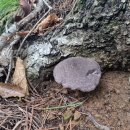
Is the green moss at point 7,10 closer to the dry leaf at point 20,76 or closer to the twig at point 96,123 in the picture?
the dry leaf at point 20,76

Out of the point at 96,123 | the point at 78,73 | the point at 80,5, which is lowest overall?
the point at 96,123

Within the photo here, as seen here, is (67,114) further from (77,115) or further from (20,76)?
(20,76)

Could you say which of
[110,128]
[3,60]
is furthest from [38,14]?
[110,128]

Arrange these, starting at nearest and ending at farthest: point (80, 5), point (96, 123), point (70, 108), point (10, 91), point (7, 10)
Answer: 1. point (96, 123)
2. point (70, 108)
3. point (10, 91)
4. point (80, 5)
5. point (7, 10)

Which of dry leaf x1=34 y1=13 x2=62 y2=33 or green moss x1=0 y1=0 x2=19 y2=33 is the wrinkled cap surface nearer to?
dry leaf x1=34 y1=13 x2=62 y2=33

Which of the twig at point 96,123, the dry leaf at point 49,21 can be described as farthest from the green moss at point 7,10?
the twig at point 96,123

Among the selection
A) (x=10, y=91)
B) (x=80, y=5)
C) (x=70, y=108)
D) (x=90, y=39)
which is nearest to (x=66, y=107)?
(x=70, y=108)
